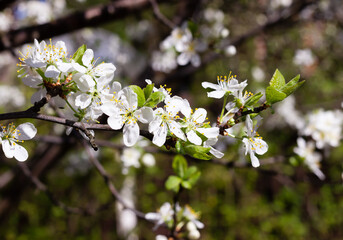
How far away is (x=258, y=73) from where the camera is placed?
15.4 ft

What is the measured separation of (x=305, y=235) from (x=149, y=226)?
75.8 inches

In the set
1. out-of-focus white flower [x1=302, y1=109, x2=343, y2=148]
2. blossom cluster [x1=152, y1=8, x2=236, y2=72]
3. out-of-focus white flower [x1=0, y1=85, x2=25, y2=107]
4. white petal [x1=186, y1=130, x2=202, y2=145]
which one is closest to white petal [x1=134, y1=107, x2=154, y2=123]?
white petal [x1=186, y1=130, x2=202, y2=145]

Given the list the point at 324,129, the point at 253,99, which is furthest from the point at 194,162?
the point at 253,99

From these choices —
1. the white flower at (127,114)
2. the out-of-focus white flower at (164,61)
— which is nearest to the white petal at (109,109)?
the white flower at (127,114)

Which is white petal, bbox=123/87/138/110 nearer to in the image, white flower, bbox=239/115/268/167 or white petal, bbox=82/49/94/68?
white petal, bbox=82/49/94/68

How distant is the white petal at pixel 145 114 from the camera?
0.77 metres

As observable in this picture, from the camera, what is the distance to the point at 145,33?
15.1 ft

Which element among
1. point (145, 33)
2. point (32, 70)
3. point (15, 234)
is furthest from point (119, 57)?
point (32, 70)

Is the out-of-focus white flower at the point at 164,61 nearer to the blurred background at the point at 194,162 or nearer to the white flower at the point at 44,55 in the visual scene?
the blurred background at the point at 194,162

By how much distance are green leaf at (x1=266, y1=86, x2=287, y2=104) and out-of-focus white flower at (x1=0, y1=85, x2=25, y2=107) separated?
3.84 meters

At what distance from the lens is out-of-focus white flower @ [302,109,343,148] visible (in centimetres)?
183

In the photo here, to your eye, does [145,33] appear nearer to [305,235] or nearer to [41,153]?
[41,153]

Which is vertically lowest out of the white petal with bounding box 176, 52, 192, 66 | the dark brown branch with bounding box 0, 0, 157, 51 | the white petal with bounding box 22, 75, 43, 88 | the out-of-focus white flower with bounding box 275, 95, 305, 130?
the white petal with bounding box 22, 75, 43, 88

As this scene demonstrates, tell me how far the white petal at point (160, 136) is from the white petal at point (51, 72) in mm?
298
